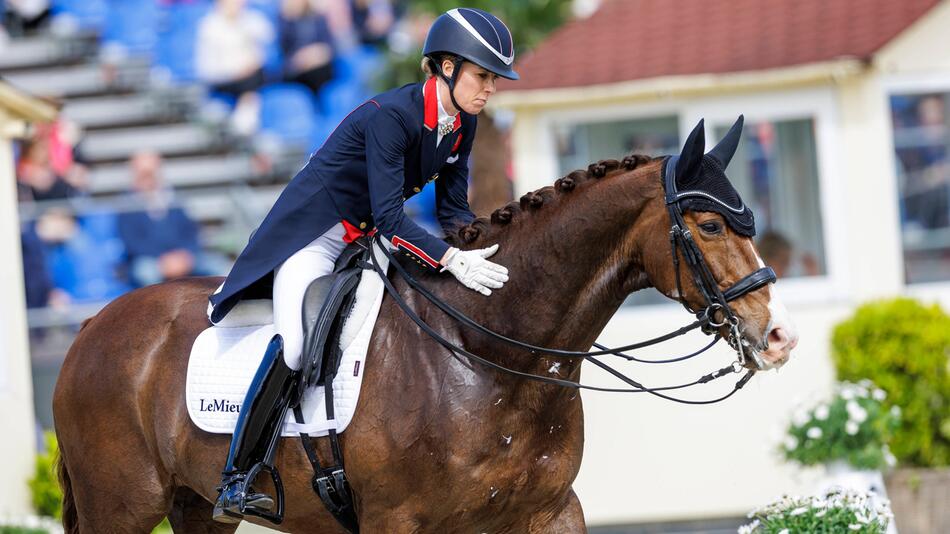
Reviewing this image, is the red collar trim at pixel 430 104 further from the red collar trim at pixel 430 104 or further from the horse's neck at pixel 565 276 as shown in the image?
the horse's neck at pixel 565 276

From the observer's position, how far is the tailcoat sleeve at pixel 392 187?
461 cm

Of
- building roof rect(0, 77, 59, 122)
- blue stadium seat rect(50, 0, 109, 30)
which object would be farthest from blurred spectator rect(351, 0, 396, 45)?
building roof rect(0, 77, 59, 122)

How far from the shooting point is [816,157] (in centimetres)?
997

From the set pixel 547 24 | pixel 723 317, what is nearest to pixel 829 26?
pixel 547 24

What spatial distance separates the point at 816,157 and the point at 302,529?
6249 millimetres

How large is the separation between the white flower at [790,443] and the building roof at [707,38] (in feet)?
10.4

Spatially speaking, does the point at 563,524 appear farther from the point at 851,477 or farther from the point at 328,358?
the point at 851,477

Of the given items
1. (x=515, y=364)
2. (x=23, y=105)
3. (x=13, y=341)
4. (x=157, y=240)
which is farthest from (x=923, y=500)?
(x=157, y=240)

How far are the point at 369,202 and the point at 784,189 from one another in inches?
235

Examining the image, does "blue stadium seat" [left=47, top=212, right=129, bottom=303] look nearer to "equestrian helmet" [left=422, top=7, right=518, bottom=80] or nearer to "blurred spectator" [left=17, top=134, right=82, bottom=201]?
"blurred spectator" [left=17, top=134, right=82, bottom=201]

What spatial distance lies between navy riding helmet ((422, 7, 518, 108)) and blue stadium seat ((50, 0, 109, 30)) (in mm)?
13179

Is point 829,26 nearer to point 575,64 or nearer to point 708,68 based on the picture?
point 708,68

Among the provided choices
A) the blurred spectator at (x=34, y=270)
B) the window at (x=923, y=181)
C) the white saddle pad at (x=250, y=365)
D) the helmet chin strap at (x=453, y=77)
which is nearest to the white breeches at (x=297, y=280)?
the white saddle pad at (x=250, y=365)

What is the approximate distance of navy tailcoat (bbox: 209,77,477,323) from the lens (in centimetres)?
462
